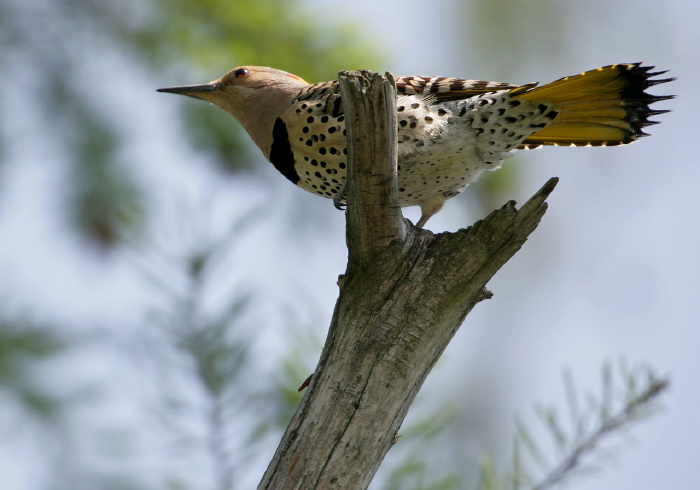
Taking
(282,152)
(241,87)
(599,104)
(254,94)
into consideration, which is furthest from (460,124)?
Result: (241,87)

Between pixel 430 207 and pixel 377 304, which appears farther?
pixel 430 207

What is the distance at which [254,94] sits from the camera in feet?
15.9

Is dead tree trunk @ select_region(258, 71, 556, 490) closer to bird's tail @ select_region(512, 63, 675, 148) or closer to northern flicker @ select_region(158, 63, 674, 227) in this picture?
northern flicker @ select_region(158, 63, 674, 227)

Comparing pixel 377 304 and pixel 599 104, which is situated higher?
pixel 599 104

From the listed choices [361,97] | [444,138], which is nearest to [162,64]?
[444,138]

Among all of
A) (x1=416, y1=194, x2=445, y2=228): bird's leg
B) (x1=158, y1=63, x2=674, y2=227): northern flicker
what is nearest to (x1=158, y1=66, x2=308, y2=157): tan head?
(x1=158, y1=63, x2=674, y2=227): northern flicker

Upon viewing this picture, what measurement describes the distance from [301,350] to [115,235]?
1767mm

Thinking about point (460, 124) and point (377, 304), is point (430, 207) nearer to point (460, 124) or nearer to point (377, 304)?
point (460, 124)

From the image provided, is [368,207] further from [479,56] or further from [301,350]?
[479,56]

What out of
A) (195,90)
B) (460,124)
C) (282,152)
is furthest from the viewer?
(195,90)

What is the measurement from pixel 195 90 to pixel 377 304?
2.42 m

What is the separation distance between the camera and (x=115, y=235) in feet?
16.4

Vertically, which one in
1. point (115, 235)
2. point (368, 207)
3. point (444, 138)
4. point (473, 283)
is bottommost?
point (473, 283)

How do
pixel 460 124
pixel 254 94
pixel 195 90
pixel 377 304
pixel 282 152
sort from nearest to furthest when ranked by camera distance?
pixel 377 304 < pixel 460 124 < pixel 282 152 < pixel 254 94 < pixel 195 90
